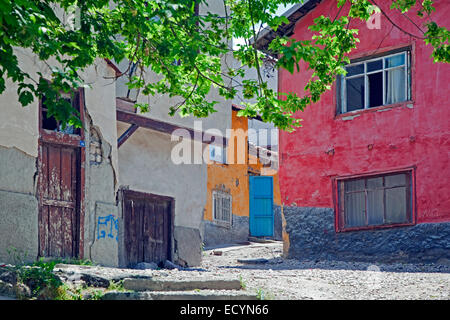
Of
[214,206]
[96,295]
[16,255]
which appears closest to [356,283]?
[96,295]

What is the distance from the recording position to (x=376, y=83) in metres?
15.6

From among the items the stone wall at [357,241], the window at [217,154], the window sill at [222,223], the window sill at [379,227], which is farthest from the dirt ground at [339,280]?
the window at [217,154]

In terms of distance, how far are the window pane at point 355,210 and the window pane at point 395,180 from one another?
665 mm

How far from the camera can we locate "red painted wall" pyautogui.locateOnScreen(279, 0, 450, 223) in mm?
14375

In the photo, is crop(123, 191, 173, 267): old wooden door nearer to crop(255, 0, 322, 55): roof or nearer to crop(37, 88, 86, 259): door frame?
crop(37, 88, 86, 259): door frame

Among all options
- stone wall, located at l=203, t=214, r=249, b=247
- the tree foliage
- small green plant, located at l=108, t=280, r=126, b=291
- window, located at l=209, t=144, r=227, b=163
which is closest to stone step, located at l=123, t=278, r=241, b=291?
small green plant, located at l=108, t=280, r=126, b=291

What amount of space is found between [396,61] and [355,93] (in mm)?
1182

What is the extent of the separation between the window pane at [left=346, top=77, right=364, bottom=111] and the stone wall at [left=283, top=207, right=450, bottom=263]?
244 centimetres

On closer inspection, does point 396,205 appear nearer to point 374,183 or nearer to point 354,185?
point 374,183

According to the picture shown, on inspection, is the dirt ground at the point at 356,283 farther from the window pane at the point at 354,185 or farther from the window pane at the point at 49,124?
the window pane at the point at 49,124

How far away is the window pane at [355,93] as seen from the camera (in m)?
15.8
